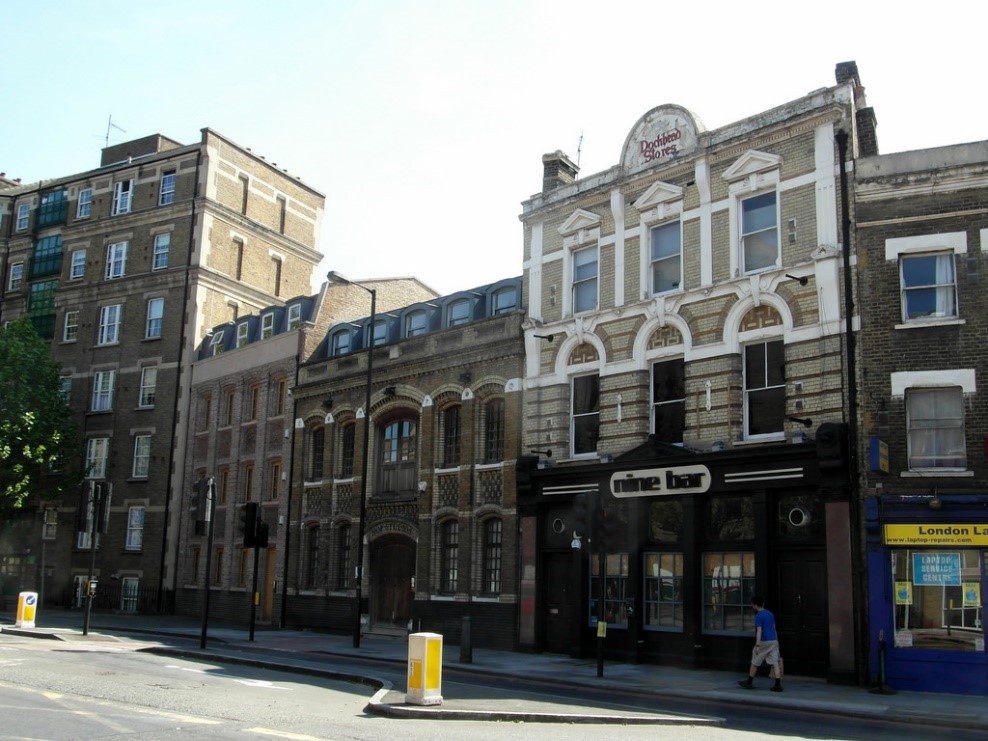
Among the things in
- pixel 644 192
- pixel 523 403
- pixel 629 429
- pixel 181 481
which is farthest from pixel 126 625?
pixel 644 192

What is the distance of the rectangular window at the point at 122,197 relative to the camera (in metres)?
43.7

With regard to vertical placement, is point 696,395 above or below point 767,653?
above

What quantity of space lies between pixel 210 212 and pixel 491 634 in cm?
2318

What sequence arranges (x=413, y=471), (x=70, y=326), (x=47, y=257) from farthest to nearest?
(x=47, y=257), (x=70, y=326), (x=413, y=471)

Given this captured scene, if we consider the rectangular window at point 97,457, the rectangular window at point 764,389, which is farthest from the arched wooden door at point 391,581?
the rectangular window at point 97,457

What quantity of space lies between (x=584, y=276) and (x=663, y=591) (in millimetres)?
8177

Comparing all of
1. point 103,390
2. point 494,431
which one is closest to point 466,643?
point 494,431

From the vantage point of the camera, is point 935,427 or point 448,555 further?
point 448,555

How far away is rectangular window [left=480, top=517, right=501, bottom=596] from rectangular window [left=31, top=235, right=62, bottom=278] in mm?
29087

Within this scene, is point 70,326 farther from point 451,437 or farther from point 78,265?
point 451,437

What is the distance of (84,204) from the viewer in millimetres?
45438

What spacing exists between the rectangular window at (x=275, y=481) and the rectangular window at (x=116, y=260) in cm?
1355

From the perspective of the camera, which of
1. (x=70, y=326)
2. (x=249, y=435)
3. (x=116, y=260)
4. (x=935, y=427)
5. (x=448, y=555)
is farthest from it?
(x=70, y=326)

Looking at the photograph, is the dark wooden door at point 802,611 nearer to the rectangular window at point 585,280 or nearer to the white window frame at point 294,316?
the rectangular window at point 585,280
